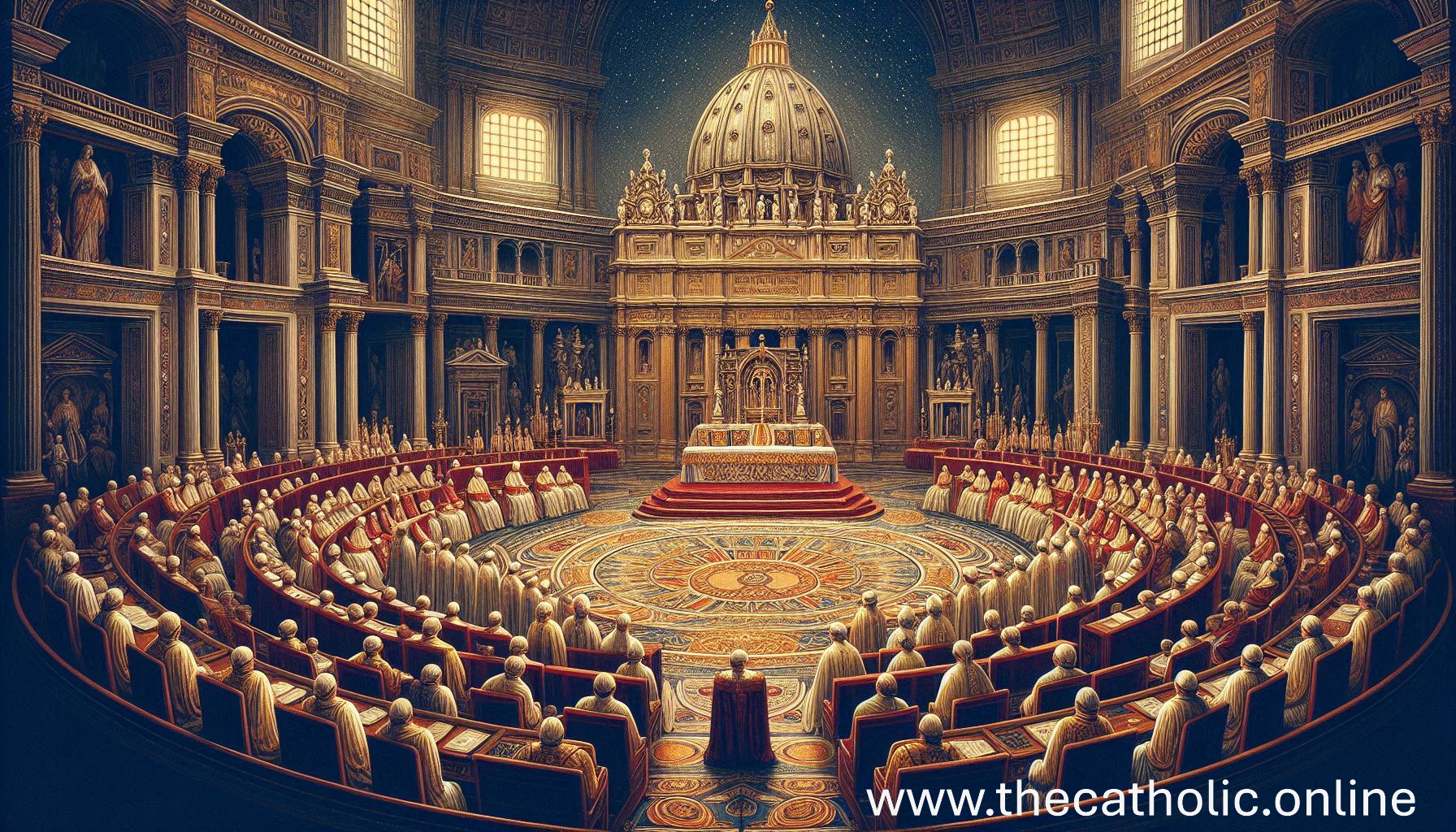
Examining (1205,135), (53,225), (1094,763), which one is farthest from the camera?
(1205,135)

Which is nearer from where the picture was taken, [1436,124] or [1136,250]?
[1436,124]

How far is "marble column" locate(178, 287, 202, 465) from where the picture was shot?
20906mm

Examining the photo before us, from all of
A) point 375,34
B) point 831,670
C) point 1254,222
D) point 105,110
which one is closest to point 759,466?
point 1254,222

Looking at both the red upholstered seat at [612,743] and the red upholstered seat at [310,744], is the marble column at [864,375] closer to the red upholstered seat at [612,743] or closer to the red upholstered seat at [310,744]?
the red upholstered seat at [612,743]

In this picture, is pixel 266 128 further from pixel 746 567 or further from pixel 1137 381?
pixel 1137 381

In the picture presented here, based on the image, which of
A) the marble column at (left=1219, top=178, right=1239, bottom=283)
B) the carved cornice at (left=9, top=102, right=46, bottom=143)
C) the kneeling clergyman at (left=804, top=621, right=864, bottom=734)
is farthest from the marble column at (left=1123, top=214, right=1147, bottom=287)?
the carved cornice at (left=9, top=102, right=46, bottom=143)

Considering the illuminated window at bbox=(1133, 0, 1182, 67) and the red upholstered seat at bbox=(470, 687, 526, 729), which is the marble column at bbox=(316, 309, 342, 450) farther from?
the illuminated window at bbox=(1133, 0, 1182, 67)

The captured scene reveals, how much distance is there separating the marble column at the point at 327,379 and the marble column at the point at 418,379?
12.2 feet

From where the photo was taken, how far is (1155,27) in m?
27.2

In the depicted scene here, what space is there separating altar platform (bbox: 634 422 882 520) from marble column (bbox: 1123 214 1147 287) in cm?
1194

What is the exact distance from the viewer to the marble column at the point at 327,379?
25.4 m

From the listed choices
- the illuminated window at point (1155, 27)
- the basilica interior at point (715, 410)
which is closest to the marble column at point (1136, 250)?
the basilica interior at point (715, 410)

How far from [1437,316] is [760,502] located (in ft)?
47.3

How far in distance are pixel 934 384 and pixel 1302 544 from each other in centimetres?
2332
